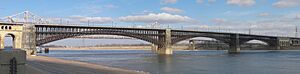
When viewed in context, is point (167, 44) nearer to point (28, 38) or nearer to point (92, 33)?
point (92, 33)

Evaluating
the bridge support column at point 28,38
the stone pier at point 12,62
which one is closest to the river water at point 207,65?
the bridge support column at point 28,38

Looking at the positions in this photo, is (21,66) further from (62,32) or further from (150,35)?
(150,35)

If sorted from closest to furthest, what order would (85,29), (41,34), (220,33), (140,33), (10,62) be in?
(10,62) < (41,34) < (85,29) < (140,33) < (220,33)

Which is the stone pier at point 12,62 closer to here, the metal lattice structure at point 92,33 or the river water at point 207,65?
the river water at point 207,65

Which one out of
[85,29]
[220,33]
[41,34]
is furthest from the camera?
[220,33]

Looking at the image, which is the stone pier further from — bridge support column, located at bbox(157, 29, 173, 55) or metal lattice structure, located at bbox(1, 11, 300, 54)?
bridge support column, located at bbox(157, 29, 173, 55)

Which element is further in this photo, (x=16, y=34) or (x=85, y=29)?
(x=85, y=29)

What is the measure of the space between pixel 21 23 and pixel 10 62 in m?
125

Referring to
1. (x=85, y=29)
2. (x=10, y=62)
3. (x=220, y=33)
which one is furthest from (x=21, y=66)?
(x=220, y=33)

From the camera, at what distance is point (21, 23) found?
126250mm

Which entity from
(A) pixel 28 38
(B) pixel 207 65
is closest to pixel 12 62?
(B) pixel 207 65

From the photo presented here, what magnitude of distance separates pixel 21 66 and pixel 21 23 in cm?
12544

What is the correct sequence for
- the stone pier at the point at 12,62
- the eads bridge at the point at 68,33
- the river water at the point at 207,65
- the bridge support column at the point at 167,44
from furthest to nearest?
1. the bridge support column at the point at 167,44
2. the eads bridge at the point at 68,33
3. the river water at the point at 207,65
4. the stone pier at the point at 12,62

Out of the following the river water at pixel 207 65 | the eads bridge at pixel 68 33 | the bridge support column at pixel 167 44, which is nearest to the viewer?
the river water at pixel 207 65
